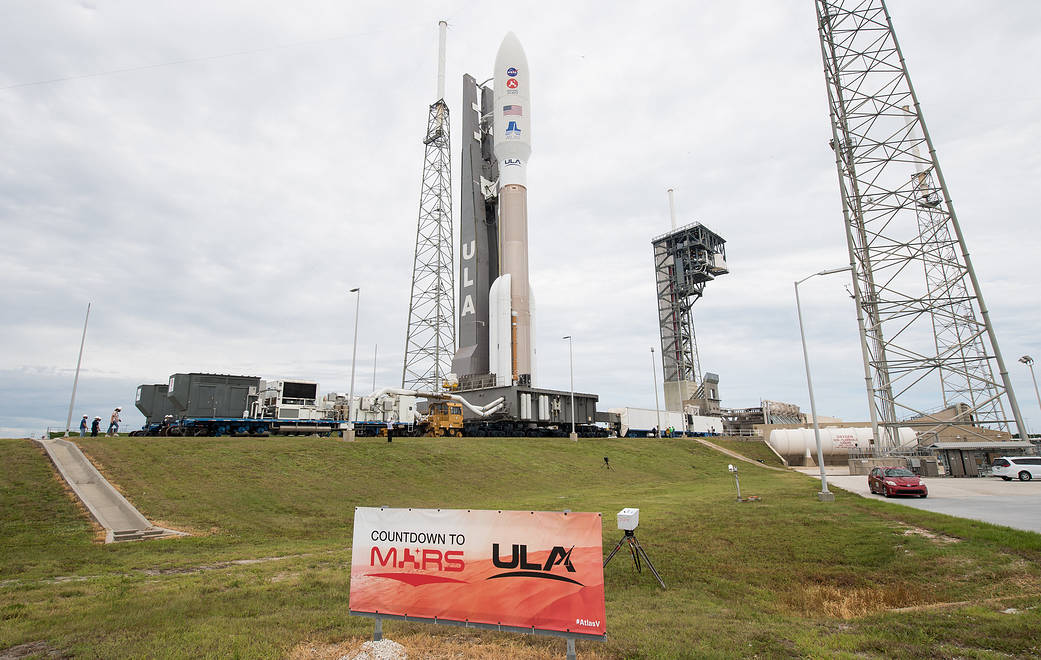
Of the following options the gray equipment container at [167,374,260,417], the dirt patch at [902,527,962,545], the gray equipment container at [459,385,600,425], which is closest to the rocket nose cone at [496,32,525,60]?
the gray equipment container at [459,385,600,425]

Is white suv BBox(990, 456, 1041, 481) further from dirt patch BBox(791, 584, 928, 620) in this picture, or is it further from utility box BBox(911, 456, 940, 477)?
dirt patch BBox(791, 584, 928, 620)

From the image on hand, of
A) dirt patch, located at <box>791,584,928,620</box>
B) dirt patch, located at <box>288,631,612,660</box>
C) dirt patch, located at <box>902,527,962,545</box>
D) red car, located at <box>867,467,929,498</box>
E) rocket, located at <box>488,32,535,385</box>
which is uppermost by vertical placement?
rocket, located at <box>488,32,535,385</box>

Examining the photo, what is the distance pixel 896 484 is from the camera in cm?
2133

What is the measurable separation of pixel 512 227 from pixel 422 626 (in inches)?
1863

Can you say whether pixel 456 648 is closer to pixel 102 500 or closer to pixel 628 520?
pixel 628 520

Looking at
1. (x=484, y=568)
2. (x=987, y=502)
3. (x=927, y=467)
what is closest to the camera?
(x=484, y=568)

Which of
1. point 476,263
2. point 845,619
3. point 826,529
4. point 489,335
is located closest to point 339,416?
point 489,335

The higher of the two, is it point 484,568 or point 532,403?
point 532,403

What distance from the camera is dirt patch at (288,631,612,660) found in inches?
249

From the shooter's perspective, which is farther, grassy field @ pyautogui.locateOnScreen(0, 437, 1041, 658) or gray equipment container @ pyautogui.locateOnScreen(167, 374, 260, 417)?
gray equipment container @ pyautogui.locateOnScreen(167, 374, 260, 417)

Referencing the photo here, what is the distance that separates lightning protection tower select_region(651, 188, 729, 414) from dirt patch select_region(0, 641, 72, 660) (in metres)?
83.3

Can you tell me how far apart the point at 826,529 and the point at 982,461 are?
30861mm

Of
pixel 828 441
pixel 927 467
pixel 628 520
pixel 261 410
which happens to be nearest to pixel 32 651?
pixel 628 520

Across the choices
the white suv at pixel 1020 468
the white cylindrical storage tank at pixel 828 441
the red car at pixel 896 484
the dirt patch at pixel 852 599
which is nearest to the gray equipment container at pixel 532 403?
the white cylindrical storage tank at pixel 828 441
